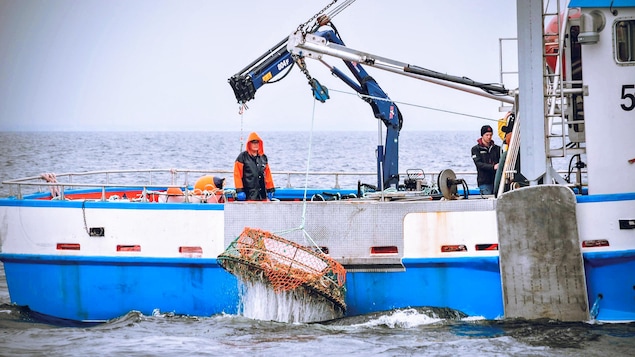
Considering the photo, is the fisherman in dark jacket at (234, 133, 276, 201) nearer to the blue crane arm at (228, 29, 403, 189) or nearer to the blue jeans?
the blue crane arm at (228, 29, 403, 189)

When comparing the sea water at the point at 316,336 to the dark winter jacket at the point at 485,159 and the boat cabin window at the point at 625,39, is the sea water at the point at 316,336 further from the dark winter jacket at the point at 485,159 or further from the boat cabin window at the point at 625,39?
the boat cabin window at the point at 625,39

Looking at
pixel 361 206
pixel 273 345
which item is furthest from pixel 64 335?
pixel 361 206

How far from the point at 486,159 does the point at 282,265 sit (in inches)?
146

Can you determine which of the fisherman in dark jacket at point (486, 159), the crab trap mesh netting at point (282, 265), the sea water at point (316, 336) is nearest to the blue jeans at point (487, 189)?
the fisherman in dark jacket at point (486, 159)

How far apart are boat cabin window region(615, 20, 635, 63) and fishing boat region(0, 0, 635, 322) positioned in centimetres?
1

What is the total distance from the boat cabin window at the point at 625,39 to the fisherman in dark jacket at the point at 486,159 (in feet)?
7.39

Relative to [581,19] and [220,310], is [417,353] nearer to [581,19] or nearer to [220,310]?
[220,310]

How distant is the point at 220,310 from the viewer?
13516 millimetres

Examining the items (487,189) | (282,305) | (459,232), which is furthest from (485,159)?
(282,305)

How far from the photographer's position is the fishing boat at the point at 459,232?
12.7 metres

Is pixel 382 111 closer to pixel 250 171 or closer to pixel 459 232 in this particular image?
pixel 250 171

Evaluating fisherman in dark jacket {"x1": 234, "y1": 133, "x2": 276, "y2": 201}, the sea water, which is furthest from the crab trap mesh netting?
fisherman in dark jacket {"x1": 234, "y1": 133, "x2": 276, "y2": 201}

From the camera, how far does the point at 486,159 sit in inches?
587

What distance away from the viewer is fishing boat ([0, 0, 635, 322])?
41.5 feet
